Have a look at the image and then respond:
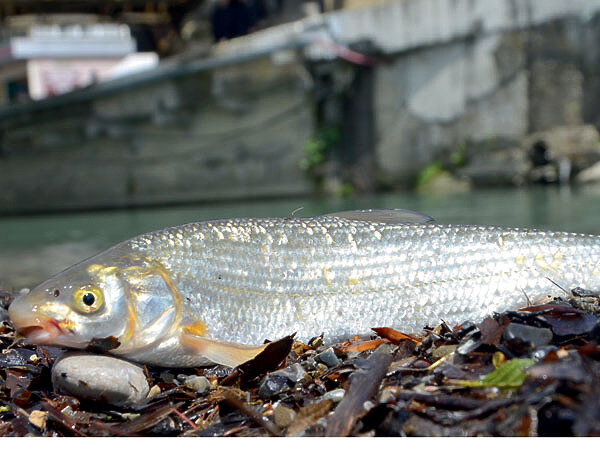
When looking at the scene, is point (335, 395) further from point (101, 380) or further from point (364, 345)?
point (101, 380)

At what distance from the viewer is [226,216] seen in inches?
649

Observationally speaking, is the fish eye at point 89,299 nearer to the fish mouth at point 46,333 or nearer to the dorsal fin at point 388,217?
the fish mouth at point 46,333

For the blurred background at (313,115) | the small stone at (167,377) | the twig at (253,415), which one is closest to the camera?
the twig at (253,415)

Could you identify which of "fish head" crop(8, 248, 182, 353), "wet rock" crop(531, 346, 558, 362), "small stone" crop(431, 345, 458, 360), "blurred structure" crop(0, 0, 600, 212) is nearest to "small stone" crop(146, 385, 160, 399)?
"fish head" crop(8, 248, 182, 353)

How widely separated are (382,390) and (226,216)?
45.4 feet

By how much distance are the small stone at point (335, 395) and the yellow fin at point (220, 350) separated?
45 centimetres

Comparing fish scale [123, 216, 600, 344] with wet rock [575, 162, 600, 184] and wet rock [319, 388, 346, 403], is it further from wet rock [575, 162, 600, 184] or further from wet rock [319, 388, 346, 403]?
wet rock [575, 162, 600, 184]

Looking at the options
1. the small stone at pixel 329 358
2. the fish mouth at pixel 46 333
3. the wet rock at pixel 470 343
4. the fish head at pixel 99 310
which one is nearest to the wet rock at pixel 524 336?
the wet rock at pixel 470 343

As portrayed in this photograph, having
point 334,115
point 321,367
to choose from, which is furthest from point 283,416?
point 334,115

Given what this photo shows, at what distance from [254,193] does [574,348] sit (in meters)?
19.4

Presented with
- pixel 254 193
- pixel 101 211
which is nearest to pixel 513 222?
pixel 254 193

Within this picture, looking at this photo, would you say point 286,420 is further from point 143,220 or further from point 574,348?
point 143,220

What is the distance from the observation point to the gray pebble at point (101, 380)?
3049 millimetres

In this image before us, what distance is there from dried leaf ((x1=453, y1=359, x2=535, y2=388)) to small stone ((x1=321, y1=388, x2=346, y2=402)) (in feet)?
1.69
